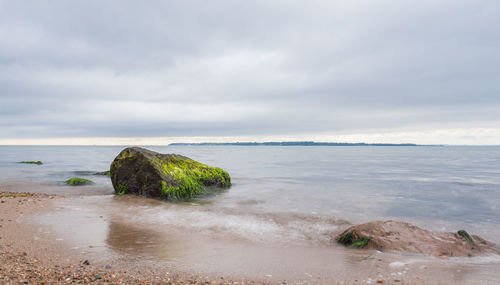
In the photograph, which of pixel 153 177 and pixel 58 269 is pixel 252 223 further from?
pixel 153 177

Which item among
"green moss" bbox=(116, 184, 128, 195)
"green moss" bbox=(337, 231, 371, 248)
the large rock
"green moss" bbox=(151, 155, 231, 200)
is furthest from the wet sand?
"green moss" bbox=(116, 184, 128, 195)

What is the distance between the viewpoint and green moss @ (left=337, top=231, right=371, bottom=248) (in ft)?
20.0

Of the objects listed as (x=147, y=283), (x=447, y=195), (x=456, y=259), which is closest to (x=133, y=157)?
(x=147, y=283)

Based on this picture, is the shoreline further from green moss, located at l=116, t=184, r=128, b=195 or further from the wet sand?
green moss, located at l=116, t=184, r=128, b=195

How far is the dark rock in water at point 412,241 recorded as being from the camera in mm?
5891

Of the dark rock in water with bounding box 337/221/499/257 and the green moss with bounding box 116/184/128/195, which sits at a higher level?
the dark rock in water with bounding box 337/221/499/257

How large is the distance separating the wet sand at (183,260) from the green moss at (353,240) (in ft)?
0.85

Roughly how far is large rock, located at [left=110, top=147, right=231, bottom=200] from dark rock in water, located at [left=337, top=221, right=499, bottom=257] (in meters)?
7.36

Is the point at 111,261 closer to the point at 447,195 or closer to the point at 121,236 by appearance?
the point at 121,236

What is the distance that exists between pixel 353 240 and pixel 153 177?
820 centimetres

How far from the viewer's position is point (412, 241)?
6.09 meters

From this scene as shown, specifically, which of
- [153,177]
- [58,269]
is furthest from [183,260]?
[153,177]

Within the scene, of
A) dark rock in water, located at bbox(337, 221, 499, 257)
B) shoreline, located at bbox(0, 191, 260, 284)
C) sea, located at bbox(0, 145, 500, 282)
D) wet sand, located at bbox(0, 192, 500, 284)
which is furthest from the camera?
dark rock in water, located at bbox(337, 221, 499, 257)

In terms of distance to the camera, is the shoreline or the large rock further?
the large rock
